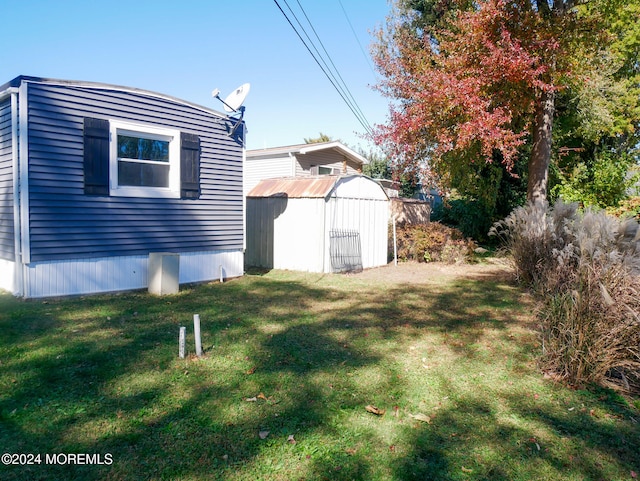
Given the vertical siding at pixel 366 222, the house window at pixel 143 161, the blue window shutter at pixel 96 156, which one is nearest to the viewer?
the blue window shutter at pixel 96 156

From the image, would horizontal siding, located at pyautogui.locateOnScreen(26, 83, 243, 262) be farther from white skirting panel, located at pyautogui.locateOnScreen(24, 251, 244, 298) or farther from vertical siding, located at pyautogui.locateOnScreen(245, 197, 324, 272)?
vertical siding, located at pyautogui.locateOnScreen(245, 197, 324, 272)

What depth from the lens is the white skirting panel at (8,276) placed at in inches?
293

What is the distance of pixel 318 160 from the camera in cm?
1844

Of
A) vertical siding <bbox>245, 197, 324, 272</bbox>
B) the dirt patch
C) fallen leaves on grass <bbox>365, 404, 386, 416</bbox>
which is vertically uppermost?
vertical siding <bbox>245, 197, 324, 272</bbox>

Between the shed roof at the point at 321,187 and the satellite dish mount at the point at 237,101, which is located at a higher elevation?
the satellite dish mount at the point at 237,101

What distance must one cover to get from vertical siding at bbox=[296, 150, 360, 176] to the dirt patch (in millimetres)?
5682

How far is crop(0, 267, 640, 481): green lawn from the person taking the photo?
3.07 m

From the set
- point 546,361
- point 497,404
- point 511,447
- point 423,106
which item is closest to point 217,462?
point 511,447

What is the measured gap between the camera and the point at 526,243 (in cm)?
899

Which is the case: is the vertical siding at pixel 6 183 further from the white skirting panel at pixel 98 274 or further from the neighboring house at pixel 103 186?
the white skirting panel at pixel 98 274

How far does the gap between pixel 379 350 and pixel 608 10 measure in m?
12.0

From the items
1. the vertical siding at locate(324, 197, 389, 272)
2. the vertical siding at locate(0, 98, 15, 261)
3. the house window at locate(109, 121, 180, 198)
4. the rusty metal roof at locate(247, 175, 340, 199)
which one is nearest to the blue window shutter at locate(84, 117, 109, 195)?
the house window at locate(109, 121, 180, 198)

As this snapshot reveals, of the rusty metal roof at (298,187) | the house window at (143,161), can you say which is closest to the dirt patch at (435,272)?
the rusty metal roof at (298,187)

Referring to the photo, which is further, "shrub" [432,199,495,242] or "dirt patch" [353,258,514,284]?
"shrub" [432,199,495,242]
